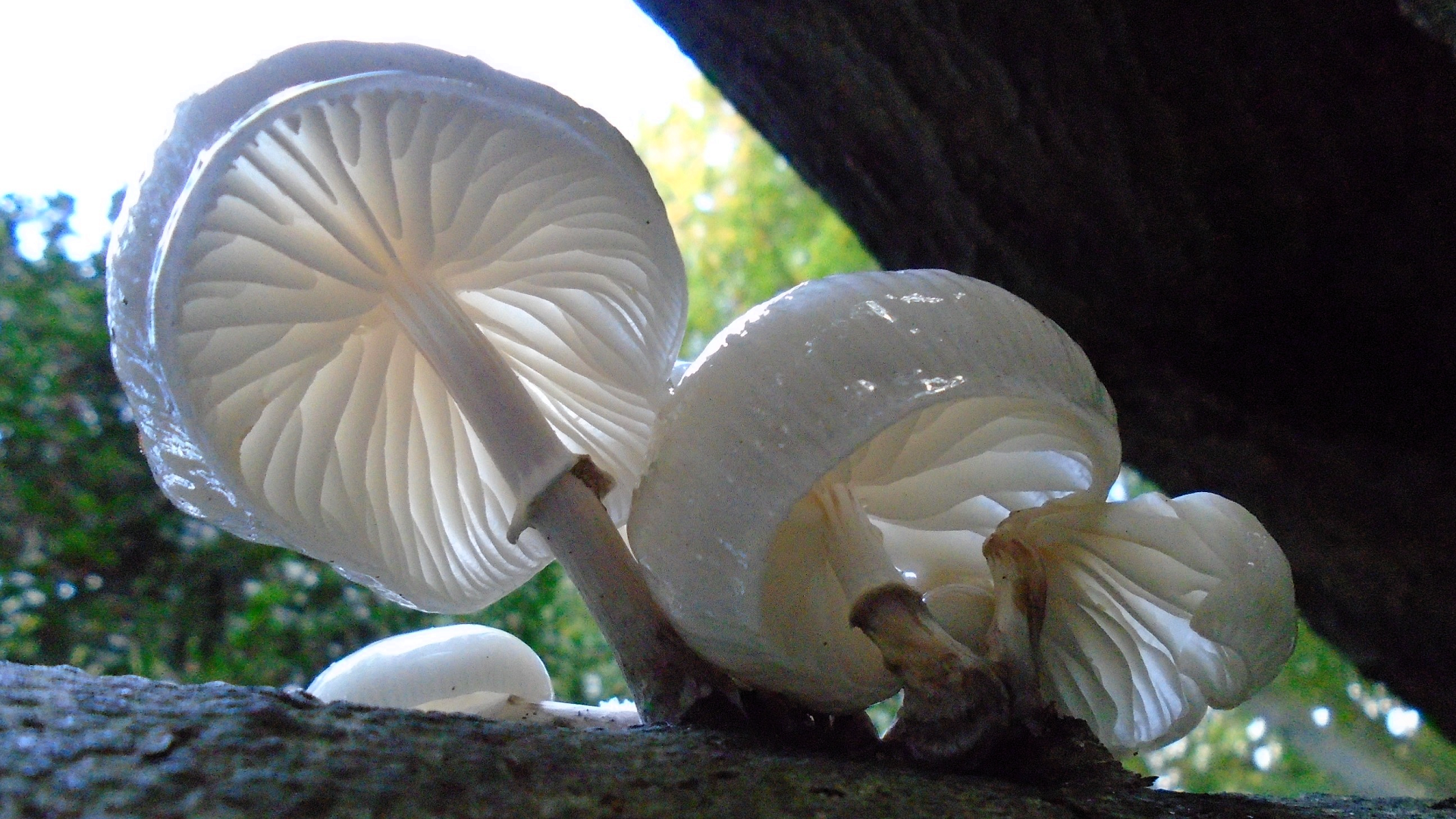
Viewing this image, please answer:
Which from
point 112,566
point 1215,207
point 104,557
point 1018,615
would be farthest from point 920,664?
point 112,566

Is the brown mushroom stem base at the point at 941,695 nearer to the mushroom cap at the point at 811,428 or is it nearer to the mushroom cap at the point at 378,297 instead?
the mushroom cap at the point at 811,428

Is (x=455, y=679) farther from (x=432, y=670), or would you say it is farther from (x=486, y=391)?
(x=486, y=391)

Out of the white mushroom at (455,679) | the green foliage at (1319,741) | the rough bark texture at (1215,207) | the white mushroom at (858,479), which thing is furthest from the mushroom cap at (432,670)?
the green foliage at (1319,741)

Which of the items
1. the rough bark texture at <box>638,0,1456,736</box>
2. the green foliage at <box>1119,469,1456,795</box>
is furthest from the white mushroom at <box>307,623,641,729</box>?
the green foliage at <box>1119,469,1456,795</box>

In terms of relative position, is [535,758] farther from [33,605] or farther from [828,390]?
[33,605]

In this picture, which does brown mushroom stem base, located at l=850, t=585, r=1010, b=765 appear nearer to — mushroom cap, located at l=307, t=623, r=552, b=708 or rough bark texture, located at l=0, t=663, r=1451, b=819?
rough bark texture, located at l=0, t=663, r=1451, b=819
